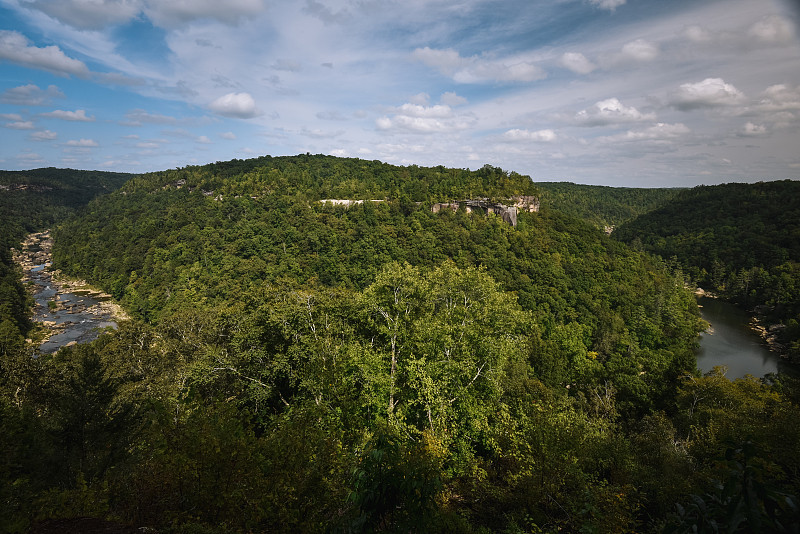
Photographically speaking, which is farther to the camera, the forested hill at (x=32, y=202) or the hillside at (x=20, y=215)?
the forested hill at (x=32, y=202)

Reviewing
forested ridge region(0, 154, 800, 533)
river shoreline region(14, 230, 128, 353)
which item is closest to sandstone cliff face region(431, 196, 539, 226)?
forested ridge region(0, 154, 800, 533)

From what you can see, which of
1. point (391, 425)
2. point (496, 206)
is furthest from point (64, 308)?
point (496, 206)

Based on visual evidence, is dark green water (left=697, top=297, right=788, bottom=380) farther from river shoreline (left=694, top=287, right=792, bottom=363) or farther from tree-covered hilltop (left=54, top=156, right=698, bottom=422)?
tree-covered hilltop (left=54, top=156, right=698, bottom=422)

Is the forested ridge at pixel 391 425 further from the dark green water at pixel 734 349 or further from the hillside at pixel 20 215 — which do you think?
the hillside at pixel 20 215

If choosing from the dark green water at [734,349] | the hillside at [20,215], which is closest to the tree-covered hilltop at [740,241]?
the dark green water at [734,349]

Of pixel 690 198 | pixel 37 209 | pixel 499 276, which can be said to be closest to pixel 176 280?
pixel 499 276
